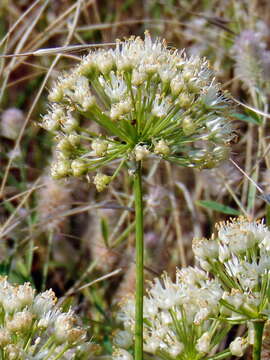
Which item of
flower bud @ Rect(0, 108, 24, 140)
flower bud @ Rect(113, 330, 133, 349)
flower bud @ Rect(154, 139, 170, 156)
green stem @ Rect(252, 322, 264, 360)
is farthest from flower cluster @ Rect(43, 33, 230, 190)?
flower bud @ Rect(0, 108, 24, 140)

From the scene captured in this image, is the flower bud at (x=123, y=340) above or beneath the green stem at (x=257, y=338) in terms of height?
beneath

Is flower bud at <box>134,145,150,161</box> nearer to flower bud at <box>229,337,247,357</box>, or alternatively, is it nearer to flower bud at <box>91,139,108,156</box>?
flower bud at <box>91,139,108,156</box>

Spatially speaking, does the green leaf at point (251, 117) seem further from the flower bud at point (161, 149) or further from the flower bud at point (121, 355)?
the flower bud at point (121, 355)

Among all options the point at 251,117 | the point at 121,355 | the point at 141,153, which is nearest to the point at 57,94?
the point at 141,153

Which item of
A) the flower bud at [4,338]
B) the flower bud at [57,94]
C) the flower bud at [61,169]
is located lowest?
the flower bud at [4,338]

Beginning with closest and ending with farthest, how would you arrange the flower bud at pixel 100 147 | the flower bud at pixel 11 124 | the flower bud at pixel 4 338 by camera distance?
the flower bud at pixel 4 338 < the flower bud at pixel 100 147 < the flower bud at pixel 11 124

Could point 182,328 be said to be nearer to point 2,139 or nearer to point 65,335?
point 65,335

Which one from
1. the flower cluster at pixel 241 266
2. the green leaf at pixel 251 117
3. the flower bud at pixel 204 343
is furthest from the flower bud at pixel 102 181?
the green leaf at pixel 251 117

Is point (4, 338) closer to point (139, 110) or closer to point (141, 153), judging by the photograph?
point (141, 153)

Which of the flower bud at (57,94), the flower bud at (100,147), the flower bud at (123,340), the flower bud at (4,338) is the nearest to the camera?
the flower bud at (4,338)

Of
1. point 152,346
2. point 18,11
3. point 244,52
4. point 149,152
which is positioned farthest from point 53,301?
point 18,11
